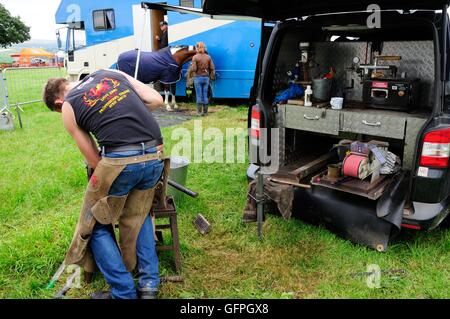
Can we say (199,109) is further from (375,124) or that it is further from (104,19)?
(375,124)

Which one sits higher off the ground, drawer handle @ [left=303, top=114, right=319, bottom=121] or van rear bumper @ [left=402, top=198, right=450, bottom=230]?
drawer handle @ [left=303, top=114, right=319, bottom=121]

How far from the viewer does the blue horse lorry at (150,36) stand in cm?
924

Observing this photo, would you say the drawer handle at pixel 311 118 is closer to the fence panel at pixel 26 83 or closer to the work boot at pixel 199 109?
the work boot at pixel 199 109

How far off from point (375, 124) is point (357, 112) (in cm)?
20

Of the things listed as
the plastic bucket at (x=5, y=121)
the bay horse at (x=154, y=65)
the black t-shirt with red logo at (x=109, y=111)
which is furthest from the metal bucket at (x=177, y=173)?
the bay horse at (x=154, y=65)

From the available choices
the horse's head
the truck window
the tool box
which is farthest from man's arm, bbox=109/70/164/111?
the truck window

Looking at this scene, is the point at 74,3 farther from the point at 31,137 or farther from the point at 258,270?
the point at 258,270

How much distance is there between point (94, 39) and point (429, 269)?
34.2 feet

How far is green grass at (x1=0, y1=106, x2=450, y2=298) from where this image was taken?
266 cm

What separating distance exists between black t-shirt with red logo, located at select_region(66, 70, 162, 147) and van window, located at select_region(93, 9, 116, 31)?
29.5ft

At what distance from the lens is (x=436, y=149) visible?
257cm

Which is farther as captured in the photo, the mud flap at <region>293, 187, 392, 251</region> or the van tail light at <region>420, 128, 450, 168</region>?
the mud flap at <region>293, 187, 392, 251</region>

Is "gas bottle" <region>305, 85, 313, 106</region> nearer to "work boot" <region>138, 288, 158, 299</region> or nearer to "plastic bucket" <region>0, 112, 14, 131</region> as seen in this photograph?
"work boot" <region>138, 288, 158, 299</region>

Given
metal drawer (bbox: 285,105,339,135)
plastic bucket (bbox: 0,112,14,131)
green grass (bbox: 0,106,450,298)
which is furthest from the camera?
plastic bucket (bbox: 0,112,14,131)
